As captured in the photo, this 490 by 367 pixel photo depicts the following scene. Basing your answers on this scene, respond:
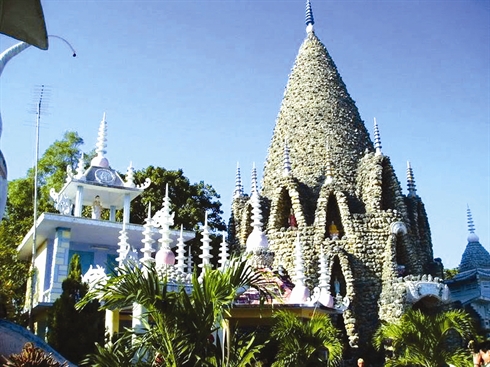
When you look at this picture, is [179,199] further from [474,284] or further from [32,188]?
[474,284]

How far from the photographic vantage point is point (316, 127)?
24.2 m

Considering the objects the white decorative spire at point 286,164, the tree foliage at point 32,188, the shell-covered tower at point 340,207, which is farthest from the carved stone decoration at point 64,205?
the white decorative spire at point 286,164

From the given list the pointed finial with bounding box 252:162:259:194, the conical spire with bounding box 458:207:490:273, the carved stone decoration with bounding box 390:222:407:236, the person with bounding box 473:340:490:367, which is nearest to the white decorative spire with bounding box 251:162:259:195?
the pointed finial with bounding box 252:162:259:194

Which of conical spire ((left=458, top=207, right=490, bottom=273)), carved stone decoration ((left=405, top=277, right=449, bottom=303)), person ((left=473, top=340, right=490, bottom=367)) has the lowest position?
person ((left=473, top=340, right=490, bottom=367))

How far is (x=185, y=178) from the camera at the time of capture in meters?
27.5

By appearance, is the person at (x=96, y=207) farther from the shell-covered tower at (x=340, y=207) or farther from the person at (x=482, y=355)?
the person at (x=482, y=355)

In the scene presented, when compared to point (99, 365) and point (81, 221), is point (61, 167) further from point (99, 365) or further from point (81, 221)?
point (99, 365)

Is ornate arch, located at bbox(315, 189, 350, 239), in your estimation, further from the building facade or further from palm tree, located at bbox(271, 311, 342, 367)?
palm tree, located at bbox(271, 311, 342, 367)

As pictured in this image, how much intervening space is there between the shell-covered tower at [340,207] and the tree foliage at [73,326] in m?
9.32

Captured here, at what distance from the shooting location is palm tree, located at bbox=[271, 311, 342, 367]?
10672mm

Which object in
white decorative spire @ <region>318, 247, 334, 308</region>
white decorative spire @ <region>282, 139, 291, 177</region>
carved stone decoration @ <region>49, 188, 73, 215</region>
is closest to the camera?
white decorative spire @ <region>318, 247, 334, 308</region>

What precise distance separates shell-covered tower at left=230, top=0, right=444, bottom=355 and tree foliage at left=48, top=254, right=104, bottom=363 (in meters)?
9.32

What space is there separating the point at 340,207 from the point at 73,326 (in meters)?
11.8

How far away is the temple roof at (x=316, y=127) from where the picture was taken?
77.0ft
